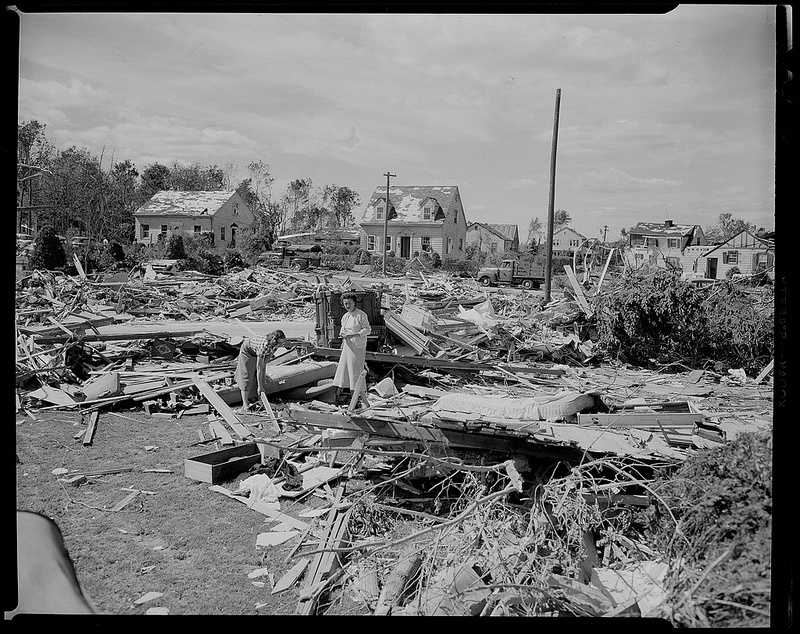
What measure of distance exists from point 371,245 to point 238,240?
35.5 feet

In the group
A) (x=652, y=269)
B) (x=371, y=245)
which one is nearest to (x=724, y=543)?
(x=652, y=269)

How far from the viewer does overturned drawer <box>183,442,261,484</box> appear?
7500 millimetres

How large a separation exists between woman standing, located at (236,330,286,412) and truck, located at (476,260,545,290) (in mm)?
26442

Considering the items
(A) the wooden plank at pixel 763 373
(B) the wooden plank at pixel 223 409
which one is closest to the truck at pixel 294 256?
(B) the wooden plank at pixel 223 409

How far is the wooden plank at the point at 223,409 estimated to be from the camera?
931 centimetres

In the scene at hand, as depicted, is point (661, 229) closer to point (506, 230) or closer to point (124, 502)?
point (506, 230)

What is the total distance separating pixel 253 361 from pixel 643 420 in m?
6.31

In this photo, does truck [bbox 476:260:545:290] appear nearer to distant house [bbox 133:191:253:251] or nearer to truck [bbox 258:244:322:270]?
truck [bbox 258:244:322:270]

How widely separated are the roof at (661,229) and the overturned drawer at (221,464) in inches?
2434

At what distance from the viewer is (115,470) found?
312 inches

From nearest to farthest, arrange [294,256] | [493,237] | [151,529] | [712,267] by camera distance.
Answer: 1. [151,529]
2. [294,256]
3. [712,267]
4. [493,237]

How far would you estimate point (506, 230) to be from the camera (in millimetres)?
80375

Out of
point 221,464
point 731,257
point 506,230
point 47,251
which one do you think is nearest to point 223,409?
point 221,464

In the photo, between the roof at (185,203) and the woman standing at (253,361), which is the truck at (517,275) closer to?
the roof at (185,203)
